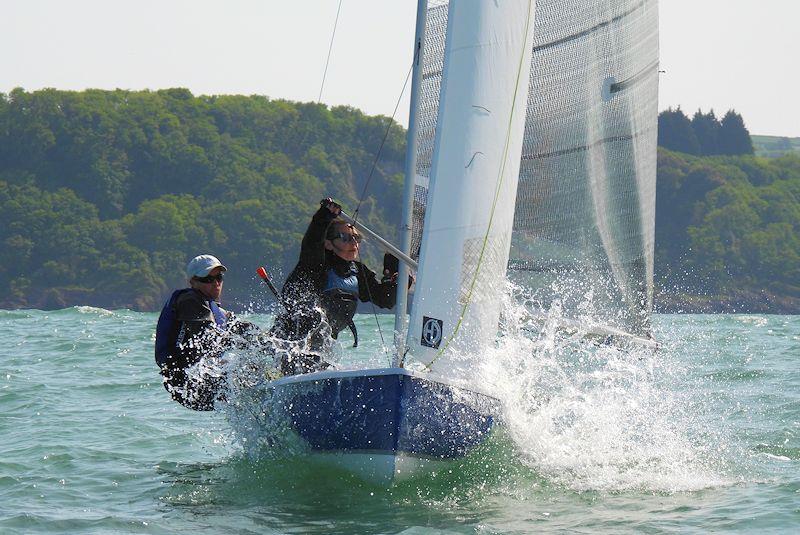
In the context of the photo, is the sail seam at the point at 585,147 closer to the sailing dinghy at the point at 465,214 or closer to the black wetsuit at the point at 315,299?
the sailing dinghy at the point at 465,214

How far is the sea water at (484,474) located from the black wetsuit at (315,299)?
42cm

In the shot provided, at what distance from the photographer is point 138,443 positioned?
876 cm

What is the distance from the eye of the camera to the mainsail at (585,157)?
7273 mm

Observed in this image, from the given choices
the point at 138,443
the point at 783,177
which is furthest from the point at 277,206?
the point at 138,443

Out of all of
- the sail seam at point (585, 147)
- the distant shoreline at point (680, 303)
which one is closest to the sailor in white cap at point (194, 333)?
the sail seam at point (585, 147)

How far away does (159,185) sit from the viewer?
79.8 meters

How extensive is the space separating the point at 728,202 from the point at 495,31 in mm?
84405

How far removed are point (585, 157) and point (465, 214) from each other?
1.87 metres

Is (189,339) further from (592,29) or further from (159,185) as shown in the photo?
(159,185)

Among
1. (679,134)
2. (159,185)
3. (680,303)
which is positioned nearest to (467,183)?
(680,303)

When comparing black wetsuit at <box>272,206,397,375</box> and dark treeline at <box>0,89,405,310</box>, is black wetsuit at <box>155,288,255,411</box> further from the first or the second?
dark treeline at <box>0,89,405,310</box>

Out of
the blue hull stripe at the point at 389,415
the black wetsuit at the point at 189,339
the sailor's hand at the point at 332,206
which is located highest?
the sailor's hand at the point at 332,206

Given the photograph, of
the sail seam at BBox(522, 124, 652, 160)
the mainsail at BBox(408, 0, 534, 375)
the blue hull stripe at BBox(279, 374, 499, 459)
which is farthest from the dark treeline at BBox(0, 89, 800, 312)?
the mainsail at BBox(408, 0, 534, 375)

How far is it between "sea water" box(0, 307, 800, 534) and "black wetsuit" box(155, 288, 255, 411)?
0.38m
